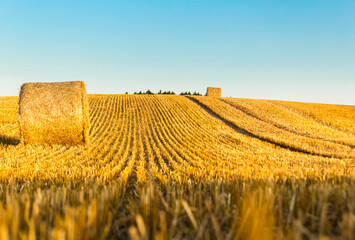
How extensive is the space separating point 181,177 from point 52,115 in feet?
32.9

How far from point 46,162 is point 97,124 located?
13.9m

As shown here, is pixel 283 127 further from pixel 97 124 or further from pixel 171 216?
pixel 171 216

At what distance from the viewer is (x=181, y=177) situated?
18.5 feet

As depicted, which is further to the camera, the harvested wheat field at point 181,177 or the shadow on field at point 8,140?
the shadow on field at point 8,140

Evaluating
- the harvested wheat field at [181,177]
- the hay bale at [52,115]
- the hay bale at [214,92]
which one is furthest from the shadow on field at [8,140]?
the hay bale at [214,92]

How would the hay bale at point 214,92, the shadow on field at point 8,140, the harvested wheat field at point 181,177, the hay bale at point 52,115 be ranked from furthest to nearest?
the hay bale at point 214,92
the shadow on field at point 8,140
the hay bale at point 52,115
the harvested wheat field at point 181,177

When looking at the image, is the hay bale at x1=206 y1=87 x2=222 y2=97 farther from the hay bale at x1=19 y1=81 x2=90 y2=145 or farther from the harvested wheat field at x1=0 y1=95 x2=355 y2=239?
the hay bale at x1=19 y1=81 x2=90 y2=145

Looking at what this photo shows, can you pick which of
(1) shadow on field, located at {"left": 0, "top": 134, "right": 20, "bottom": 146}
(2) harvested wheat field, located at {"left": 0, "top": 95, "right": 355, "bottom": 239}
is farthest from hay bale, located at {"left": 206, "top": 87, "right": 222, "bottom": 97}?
(1) shadow on field, located at {"left": 0, "top": 134, "right": 20, "bottom": 146}

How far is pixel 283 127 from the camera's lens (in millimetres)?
24484

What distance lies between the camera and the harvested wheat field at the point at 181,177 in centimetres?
176

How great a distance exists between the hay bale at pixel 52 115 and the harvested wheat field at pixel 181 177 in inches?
23.3

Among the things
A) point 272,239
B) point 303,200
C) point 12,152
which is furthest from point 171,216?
point 12,152

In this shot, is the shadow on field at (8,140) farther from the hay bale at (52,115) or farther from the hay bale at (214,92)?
the hay bale at (214,92)

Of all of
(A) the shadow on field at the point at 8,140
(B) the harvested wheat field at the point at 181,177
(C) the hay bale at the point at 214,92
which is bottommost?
(A) the shadow on field at the point at 8,140
